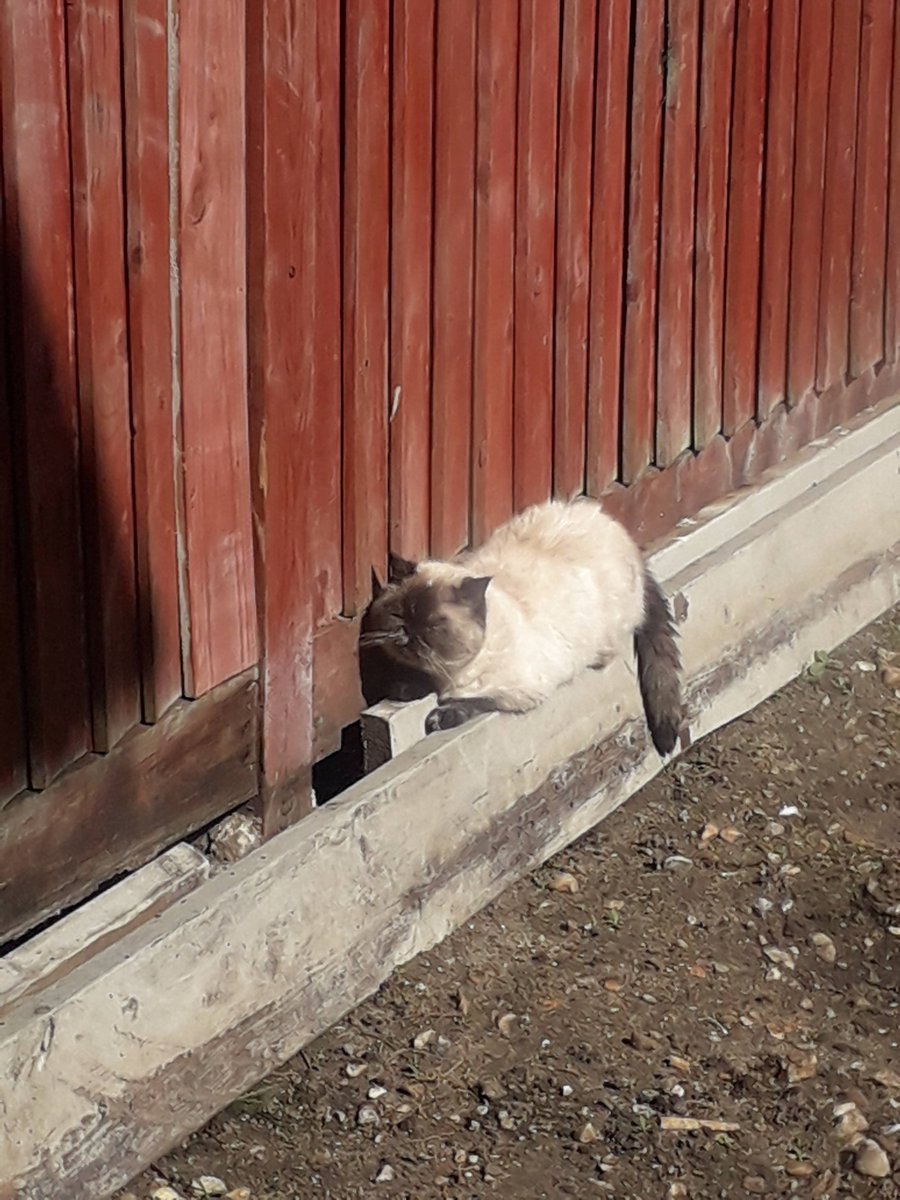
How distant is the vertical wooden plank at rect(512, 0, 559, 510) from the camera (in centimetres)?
477

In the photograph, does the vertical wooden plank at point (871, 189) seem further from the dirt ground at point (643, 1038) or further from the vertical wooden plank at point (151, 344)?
the vertical wooden plank at point (151, 344)

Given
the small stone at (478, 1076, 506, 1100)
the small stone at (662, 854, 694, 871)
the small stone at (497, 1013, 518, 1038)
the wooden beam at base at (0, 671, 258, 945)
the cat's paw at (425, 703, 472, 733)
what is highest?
the wooden beam at base at (0, 671, 258, 945)

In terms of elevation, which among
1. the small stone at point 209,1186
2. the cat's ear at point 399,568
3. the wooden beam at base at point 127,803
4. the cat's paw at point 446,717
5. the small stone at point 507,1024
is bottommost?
the small stone at point 507,1024

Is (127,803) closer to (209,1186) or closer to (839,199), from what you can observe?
(209,1186)

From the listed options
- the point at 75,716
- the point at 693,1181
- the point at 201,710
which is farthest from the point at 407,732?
the point at 693,1181

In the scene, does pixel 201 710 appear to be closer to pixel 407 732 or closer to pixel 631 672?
pixel 407 732

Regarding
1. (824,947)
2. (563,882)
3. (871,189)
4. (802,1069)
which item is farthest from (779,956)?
(871,189)

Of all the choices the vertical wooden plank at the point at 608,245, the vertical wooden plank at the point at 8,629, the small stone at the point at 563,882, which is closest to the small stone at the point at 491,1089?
the small stone at the point at 563,882

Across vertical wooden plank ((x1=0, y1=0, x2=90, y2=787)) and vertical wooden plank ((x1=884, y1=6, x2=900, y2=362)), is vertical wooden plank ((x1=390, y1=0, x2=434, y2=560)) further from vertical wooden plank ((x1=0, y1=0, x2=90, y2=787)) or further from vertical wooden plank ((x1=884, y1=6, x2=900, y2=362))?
vertical wooden plank ((x1=884, y1=6, x2=900, y2=362))

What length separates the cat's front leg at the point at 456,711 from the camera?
4.73 meters

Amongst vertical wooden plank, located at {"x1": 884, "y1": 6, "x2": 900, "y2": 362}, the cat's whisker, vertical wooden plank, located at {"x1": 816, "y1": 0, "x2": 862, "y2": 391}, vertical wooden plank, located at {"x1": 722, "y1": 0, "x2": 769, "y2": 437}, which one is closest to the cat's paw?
the cat's whisker

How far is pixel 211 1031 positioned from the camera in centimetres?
375

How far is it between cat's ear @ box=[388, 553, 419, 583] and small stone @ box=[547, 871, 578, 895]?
0.91 metres

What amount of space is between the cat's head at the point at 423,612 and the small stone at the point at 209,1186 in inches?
59.1
